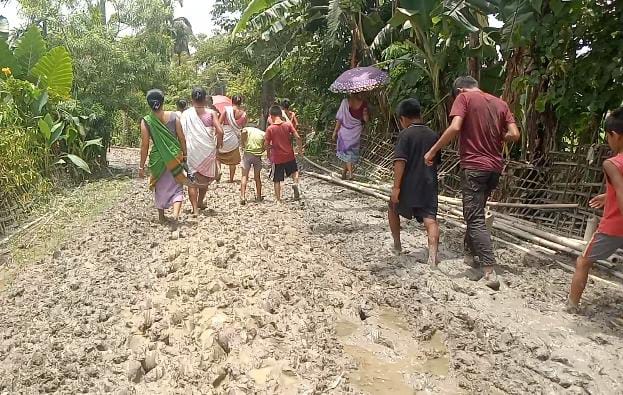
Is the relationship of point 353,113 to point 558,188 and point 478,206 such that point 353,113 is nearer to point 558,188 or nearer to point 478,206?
point 558,188

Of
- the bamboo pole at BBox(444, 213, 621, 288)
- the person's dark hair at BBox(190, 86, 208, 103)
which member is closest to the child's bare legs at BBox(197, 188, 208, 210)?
the person's dark hair at BBox(190, 86, 208, 103)

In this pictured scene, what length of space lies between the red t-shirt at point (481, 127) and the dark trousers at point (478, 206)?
0.08m

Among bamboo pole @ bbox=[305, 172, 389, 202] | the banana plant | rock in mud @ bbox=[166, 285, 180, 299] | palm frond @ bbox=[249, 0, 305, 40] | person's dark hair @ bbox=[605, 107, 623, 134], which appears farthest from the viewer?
palm frond @ bbox=[249, 0, 305, 40]

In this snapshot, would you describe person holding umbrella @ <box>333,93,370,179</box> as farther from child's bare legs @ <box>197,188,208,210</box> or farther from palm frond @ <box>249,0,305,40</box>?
child's bare legs @ <box>197,188,208,210</box>

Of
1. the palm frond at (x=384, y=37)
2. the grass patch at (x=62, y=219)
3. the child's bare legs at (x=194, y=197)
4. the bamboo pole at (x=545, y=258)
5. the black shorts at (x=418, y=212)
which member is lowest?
the grass patch at (x=62, y=219)

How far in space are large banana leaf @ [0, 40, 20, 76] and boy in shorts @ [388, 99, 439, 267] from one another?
25.8 ft

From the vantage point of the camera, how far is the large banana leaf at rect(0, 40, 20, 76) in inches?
381

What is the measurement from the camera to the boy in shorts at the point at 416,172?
4871 mm

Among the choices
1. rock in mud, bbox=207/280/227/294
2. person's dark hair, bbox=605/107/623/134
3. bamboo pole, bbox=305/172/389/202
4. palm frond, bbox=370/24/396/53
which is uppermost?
palm frond, bbox=370/24/396/53

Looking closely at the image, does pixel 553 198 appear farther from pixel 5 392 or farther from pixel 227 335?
pixel 5 392

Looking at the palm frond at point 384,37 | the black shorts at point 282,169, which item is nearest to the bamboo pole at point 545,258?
the black shorts at point 282,169

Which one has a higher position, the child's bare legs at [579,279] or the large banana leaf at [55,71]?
the large banana leaf at [55,71]

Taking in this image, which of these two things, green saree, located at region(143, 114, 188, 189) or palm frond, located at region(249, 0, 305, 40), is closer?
green saree, located at region(143, 114, 188, 189)

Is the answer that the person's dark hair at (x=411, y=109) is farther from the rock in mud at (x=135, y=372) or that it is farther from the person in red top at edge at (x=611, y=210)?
the rock in mud at (x=135, y=372)
